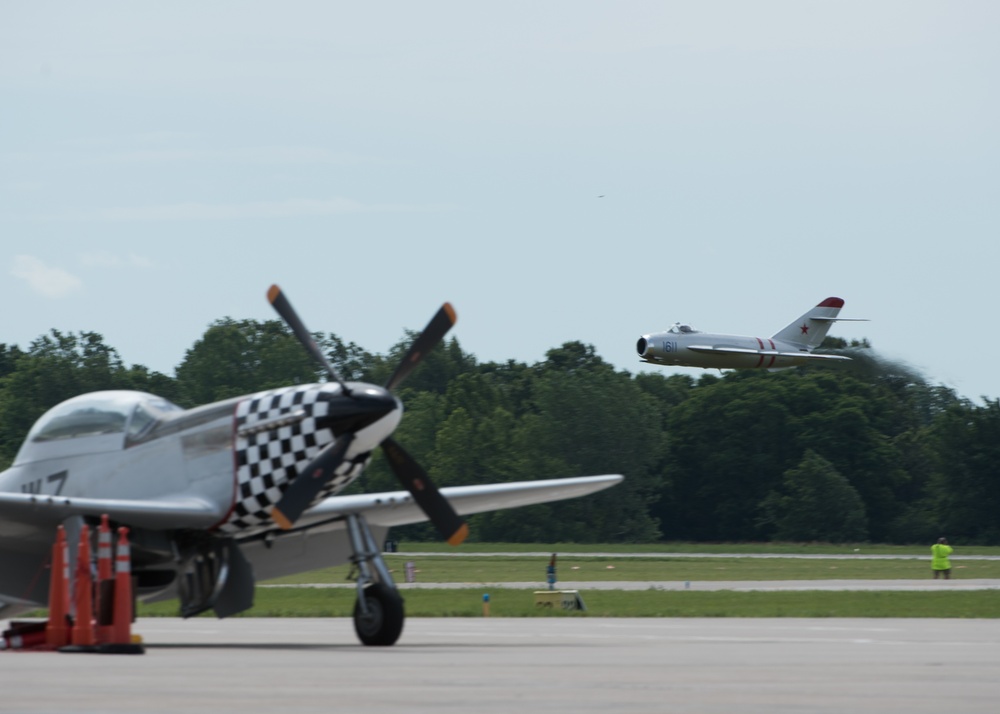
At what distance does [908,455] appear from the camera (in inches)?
4486

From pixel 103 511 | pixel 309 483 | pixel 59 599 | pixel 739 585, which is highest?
pixel 309 483

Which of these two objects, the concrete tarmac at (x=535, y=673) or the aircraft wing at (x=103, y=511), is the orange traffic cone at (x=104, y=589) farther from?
the aircraft wing at (x=103, y=511)

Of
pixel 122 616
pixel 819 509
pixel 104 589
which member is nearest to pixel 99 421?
pixel 104 589

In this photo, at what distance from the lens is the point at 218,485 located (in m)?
17.6

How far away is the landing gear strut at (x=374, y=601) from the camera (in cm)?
1738

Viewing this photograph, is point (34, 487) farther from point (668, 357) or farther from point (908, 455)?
point (908, 455)

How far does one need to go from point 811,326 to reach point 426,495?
63.9m

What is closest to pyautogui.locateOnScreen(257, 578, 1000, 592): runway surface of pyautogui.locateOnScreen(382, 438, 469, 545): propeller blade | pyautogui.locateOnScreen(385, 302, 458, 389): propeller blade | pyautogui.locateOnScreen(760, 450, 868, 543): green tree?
pyautogui.locateOnScreen(382, 438, 469, 545): propeller blade

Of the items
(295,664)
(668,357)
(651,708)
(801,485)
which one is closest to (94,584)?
(295,664)

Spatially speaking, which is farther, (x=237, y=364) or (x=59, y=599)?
(x=237, y=364)

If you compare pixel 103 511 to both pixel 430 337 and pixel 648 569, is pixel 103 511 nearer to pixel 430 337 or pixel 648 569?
pixel 430 337

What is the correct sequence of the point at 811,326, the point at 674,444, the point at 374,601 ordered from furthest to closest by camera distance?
the point at 674,444, the point at 811,326, the point at 374,601

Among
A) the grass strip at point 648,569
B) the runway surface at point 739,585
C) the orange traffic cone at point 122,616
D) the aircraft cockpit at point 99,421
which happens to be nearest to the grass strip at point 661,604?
the runway surface at point 739,585

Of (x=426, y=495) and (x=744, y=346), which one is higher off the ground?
(x=744, y=346)
